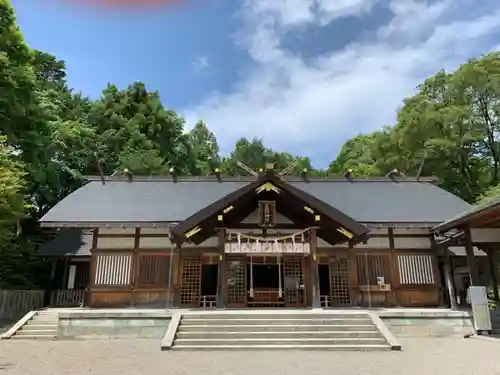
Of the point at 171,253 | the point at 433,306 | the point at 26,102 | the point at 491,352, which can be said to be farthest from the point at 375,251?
the point at 26,102

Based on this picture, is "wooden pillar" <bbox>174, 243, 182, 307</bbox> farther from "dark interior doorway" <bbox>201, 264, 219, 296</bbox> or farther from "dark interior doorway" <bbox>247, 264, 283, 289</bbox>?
"dark interior doorway" <bbox>247, 264, 283, 289</bbox>

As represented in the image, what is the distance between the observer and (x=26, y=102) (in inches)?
677

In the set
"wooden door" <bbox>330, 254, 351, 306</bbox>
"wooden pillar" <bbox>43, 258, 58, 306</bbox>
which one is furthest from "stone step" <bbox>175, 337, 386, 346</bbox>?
"wooden pillar" <bbox>43, 258, 58, 306</bbox>

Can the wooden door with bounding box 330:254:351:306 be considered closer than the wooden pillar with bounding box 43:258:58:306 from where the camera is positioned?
Yes

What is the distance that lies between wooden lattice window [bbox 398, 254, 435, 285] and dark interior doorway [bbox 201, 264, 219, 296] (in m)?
6.63

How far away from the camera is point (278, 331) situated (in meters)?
9.98

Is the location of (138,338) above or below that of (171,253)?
below

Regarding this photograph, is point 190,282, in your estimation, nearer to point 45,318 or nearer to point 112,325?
point 112,325

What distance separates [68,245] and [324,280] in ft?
36.4

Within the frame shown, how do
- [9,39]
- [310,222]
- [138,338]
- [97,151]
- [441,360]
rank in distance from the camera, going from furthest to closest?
[97,151]
[9,39]
[310,222]
[138,338]
[441,360]

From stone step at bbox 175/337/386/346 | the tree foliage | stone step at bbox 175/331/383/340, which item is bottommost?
stone step at bbox 175/337/386/346

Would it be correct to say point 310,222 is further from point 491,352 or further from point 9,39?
point 9,39

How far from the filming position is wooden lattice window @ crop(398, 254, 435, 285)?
14.2 m

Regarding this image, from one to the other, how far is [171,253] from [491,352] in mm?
9806
